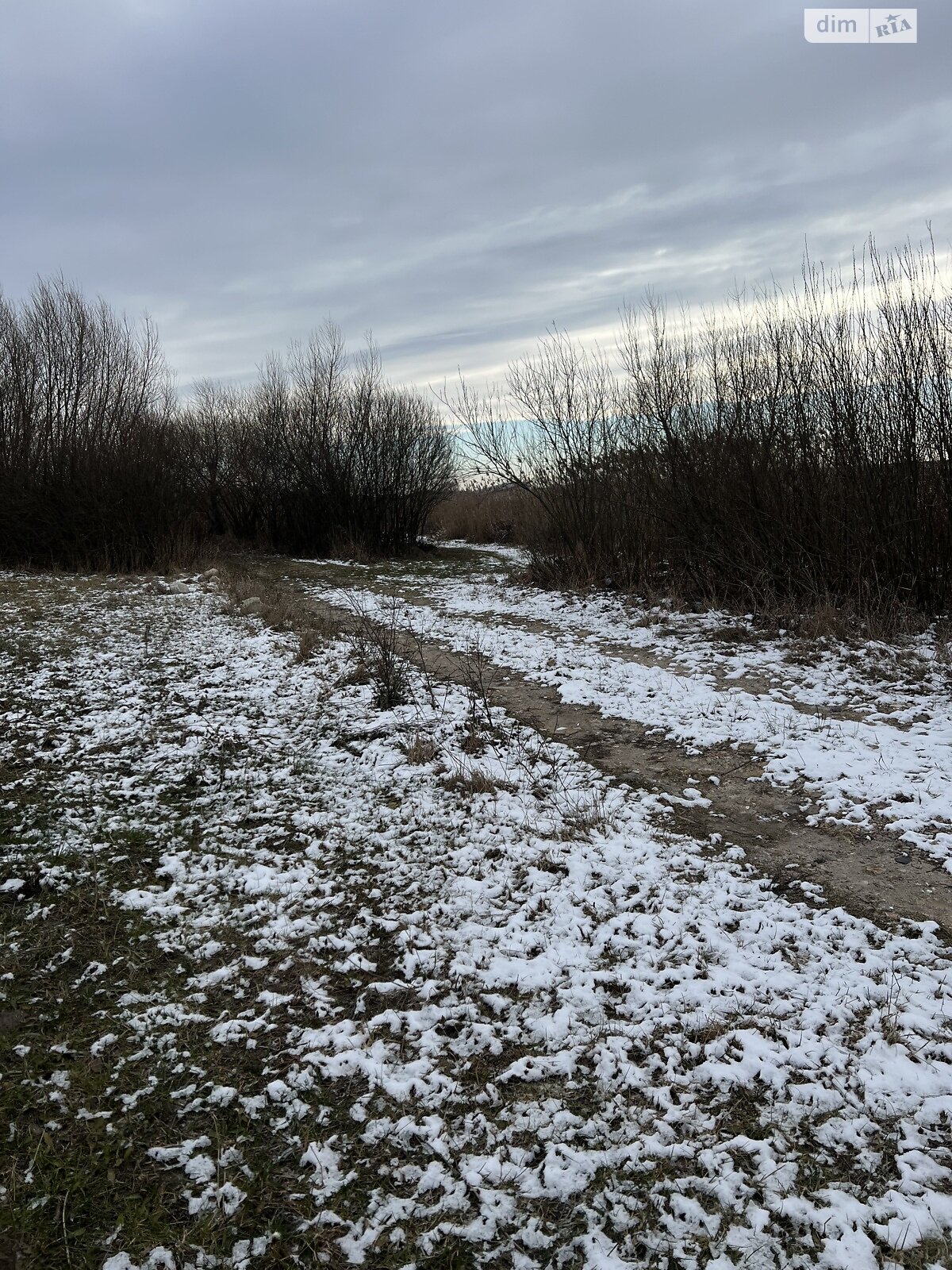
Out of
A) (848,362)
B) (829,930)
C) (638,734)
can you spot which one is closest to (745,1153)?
(829,930)

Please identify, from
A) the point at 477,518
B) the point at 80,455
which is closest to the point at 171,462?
the point at 80,455

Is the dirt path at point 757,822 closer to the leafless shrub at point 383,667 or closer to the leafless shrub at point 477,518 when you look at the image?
the leafless shrub at point 383,667

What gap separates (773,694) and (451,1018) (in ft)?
14.0

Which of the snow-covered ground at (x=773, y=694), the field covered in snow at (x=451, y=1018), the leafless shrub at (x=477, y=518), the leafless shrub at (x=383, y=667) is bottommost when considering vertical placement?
the field covered in snow at (x=451, y=1018)

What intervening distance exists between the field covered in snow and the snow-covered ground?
46 mm

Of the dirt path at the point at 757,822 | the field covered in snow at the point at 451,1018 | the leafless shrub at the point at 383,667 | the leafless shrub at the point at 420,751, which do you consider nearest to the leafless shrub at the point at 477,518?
the leafless shrub at the point at 383,667

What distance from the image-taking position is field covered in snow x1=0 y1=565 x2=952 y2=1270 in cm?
184

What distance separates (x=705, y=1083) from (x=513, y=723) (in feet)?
11.1

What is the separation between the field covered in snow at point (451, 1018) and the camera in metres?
1.84

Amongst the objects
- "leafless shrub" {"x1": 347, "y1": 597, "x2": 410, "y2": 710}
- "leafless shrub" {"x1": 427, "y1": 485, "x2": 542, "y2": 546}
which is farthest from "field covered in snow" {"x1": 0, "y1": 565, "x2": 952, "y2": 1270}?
"leafless shrub" {"x1": 427, "y1": 485, "x2": 542, "y2": 546}

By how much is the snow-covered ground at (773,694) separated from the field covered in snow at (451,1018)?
0.15 feet

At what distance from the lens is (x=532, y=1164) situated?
201 cm

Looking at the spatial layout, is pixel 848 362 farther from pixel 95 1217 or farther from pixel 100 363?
pixel 100 363

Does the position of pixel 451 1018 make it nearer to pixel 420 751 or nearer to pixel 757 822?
pixel 757 822
